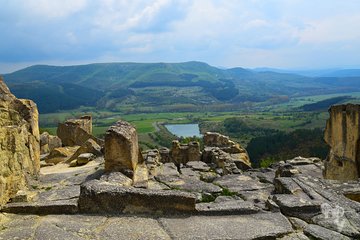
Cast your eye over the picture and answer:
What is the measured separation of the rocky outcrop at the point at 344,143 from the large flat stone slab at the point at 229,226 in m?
8.23

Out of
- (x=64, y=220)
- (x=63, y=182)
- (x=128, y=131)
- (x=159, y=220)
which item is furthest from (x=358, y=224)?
(x=63, y=182)

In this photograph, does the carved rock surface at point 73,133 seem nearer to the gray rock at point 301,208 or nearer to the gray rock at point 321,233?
the gray rock at point 301,208

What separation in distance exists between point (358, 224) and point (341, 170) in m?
8.54

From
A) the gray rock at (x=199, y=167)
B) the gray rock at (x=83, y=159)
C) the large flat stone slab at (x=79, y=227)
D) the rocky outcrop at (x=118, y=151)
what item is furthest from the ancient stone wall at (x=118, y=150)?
the gray rock at (x=199, y=167)

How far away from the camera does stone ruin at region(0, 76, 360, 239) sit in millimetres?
6848

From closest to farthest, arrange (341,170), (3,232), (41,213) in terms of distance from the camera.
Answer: (3,232) → (41,213) → (341,170)

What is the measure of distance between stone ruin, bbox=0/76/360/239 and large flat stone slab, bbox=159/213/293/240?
0.03 metres

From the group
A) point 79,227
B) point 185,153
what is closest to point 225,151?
point 185,153

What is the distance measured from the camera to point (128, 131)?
11508 mm

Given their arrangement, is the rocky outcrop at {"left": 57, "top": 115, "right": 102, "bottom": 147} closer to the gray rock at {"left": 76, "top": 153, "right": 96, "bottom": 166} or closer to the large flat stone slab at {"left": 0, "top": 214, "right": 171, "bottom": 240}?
the gray rock at {"left": 76, "top": 153, "right": 96, "bottom": 166}

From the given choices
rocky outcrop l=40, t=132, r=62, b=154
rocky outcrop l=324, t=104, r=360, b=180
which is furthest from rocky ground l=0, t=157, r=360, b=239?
rocky outcrop l=40, t=132, r=62, b=154

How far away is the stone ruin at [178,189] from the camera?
685 centimetres

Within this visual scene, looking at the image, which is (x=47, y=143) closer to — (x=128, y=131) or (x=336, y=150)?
(x=128, y=131)

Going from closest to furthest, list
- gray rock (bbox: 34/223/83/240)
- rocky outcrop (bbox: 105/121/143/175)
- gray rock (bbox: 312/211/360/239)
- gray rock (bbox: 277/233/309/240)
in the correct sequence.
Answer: gray rock (bbox: 34/223/83/240)
gray rock (bbox: 277/233/309/240)
gray rock (bbox: 312/211/360/239)
rocky outcrop (bbox: 105/121/143/175)
